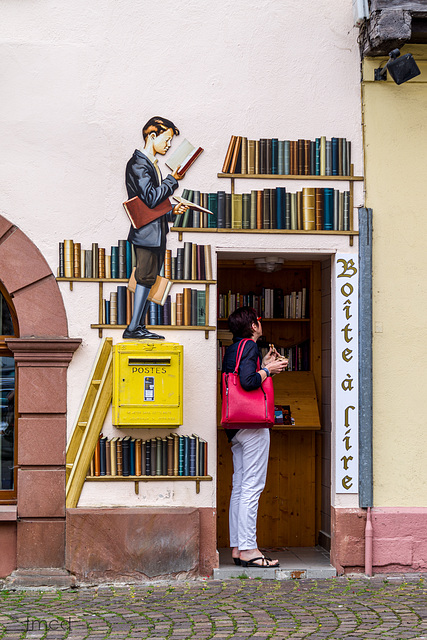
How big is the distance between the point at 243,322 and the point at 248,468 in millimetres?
1217

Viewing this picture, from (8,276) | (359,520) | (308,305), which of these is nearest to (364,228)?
(308,305)

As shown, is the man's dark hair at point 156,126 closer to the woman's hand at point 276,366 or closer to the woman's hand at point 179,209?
the woman's hand at point 179,209

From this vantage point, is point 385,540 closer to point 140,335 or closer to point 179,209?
point 140,335

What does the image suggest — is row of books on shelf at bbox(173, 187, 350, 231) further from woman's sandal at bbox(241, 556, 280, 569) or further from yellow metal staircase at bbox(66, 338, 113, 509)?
woman's sandal at bbox(241, 556, 280, 569)

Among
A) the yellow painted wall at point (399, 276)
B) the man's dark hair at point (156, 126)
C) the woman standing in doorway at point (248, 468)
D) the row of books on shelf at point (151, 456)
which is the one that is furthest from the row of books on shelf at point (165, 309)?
the yellow painted wall at point (399, 276)

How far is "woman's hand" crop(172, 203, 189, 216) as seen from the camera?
769 cm

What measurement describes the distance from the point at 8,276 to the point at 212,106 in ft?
7.22

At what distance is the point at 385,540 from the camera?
7609mm

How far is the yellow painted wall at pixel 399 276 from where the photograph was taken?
25.2 feet

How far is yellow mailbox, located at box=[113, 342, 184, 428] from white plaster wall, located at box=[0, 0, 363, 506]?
25 cm

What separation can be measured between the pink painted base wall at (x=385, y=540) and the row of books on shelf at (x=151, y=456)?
49.9 inches

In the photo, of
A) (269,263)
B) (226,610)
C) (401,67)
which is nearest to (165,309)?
(269,263)

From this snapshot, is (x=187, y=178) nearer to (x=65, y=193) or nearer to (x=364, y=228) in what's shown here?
(x=65, y=193)

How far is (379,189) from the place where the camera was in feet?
25.6
